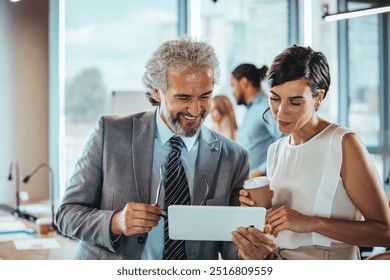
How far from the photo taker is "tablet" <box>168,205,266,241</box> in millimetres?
2471

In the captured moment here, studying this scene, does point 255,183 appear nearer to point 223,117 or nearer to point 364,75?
point 223,117

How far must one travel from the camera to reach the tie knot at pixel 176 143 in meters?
2.58

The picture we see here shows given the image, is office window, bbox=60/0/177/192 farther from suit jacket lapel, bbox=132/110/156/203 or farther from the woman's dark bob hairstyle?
the woman's dark bob hairstyle

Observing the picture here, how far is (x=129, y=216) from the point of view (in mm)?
2416

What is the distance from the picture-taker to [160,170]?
2.58 metres

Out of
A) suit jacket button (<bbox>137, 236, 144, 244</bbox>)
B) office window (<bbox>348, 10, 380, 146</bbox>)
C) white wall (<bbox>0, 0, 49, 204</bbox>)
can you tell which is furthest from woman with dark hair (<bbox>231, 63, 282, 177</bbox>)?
white wall (<bbox>0, 0, 49, 204</bbox>)

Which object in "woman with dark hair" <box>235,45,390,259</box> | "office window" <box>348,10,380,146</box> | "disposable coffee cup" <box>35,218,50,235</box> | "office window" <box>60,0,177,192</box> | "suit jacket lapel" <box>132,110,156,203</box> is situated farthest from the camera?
"disposable coffee cup" <box>35,218,50,235</box>

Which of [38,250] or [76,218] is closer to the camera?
[76,218]

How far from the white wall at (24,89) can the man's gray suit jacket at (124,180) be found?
348 millimetres

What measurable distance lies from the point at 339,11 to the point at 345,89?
0.43 m

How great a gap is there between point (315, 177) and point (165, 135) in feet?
2.07

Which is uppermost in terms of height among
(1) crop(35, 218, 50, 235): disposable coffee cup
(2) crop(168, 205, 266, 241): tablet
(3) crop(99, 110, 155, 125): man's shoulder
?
(3) crop(99, 110, 155, 125): man's shoulder
